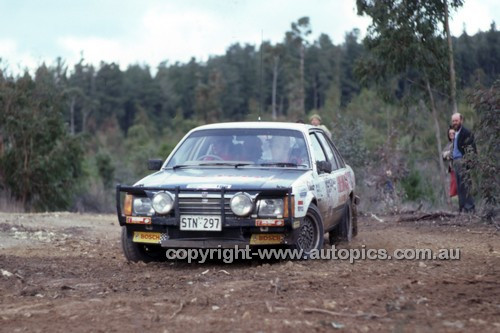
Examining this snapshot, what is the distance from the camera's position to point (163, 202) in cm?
691

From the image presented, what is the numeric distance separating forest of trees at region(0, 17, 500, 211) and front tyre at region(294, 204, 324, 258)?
88.4 inches

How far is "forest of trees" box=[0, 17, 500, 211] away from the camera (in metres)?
17.6

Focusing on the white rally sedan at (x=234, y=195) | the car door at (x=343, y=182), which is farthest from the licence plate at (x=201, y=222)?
the car door at (x=343, y=182)

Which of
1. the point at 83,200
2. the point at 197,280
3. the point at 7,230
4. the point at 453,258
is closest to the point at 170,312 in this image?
the point at 197,280

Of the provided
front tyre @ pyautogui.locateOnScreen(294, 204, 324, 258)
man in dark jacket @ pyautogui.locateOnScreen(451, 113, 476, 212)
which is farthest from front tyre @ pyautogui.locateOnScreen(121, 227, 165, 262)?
man in dark jacket @ pyautogui.locateOnScreen(451, 113, 476, 212)

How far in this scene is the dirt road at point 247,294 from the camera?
4543mm

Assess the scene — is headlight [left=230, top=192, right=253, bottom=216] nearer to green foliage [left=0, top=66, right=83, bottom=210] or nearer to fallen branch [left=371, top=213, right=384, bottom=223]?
fallen branch [left=371, top=213, right=384, bottom=223]

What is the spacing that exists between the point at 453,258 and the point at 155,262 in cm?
296

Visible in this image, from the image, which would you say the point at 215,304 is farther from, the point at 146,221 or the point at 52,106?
the point at 52,106

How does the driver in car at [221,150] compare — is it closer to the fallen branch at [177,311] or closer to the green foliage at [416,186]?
the fallen branch at [177,311]

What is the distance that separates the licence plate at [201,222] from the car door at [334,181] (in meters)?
1.81

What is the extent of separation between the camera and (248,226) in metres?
6.77

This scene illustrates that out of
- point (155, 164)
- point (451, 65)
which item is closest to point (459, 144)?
point (451, 65)

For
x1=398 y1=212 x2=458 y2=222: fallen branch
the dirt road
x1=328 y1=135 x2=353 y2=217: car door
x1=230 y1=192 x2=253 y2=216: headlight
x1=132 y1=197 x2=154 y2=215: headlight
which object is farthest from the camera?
x1=398 y1=212 x2=458 y2=222: fallen branch
